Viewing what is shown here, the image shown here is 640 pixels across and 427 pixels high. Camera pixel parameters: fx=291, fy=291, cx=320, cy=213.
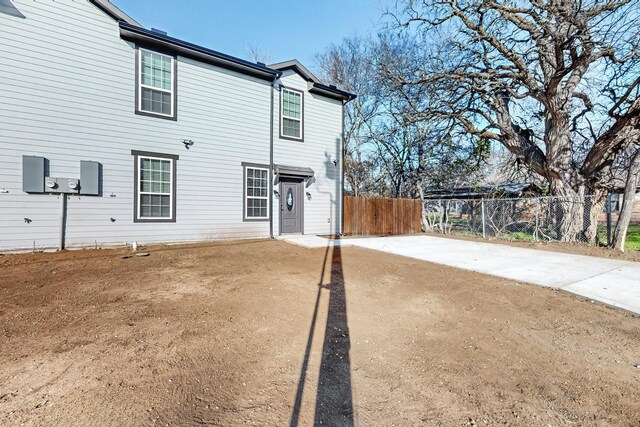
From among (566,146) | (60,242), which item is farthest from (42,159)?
(566,146)

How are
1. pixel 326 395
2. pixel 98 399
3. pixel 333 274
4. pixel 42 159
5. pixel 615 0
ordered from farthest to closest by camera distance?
pixel 615 0 → pixel 42 159 → pixel 333 274 → pixel 326 395 → pixel 98 399

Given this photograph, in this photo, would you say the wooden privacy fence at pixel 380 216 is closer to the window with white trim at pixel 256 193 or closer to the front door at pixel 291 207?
the front door at pixel 291 207

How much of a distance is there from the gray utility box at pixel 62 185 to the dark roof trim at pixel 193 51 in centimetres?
379

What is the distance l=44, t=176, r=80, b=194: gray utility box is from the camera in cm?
641

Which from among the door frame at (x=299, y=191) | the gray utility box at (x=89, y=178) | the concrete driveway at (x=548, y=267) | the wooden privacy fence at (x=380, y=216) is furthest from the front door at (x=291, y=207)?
the gray utility box at (x=89, y=178)

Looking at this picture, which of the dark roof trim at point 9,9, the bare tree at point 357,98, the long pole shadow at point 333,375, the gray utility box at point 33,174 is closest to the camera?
the long pole shadow at point 333,375

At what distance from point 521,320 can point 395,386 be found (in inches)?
82.2

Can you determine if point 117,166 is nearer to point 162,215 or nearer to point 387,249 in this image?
point 162,215

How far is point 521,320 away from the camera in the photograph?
3.23m

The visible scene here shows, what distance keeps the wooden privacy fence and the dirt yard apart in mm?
6812

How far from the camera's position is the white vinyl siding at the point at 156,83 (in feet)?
24.8

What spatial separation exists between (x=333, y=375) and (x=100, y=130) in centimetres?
797

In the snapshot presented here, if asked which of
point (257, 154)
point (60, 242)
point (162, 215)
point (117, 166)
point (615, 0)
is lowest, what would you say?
point (60, 242)

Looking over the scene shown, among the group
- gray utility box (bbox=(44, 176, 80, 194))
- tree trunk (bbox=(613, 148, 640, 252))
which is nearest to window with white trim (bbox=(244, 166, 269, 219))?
gray utility box (bbox=(44, 176, 80, 194))
